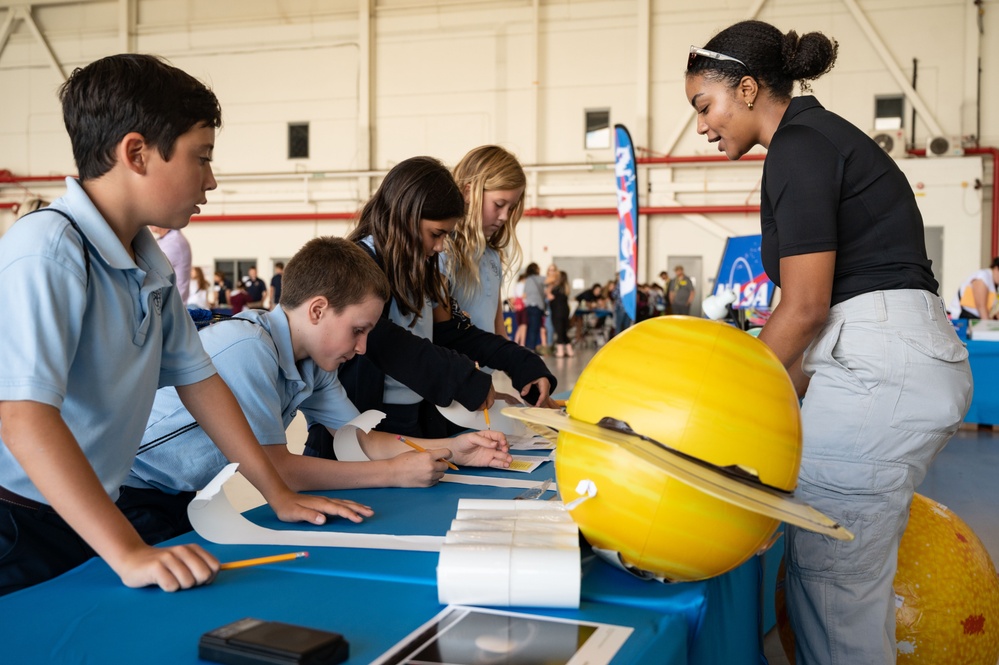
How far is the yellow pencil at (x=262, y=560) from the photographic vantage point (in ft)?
3.21

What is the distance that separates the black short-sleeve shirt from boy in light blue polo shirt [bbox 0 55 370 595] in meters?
0.82

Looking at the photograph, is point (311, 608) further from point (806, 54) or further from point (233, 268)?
point (233, 268)

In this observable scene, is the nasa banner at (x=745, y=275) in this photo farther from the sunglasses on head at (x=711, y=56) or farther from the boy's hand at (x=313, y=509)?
the boy's hand at (x=313, y=509)

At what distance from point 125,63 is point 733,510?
3.10 feet

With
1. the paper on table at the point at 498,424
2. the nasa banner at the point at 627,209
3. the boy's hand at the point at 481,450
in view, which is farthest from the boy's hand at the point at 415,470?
the nasa banner at the point at 627,209

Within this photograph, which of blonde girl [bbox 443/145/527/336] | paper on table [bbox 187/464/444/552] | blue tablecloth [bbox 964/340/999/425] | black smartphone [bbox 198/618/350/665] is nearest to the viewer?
black smartphone [bbox 198/618/350/665]

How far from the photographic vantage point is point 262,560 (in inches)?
39.2

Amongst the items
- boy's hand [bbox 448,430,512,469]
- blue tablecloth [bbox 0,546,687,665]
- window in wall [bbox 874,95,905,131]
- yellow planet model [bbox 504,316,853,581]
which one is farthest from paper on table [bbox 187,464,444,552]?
window in wall [bbox 874,95,905,131]

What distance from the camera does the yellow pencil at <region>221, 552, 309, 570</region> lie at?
98cm

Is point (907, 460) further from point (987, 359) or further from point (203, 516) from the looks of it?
point (987, 359)

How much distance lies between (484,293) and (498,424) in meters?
0.63

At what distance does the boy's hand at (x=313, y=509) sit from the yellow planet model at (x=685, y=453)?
0.39 meters

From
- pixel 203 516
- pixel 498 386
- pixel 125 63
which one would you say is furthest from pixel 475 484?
pixel 498 386

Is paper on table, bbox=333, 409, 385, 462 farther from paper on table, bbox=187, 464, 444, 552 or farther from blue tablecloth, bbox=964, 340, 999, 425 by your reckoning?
blue tablecloth, bbox=964, 340, 999, 425
